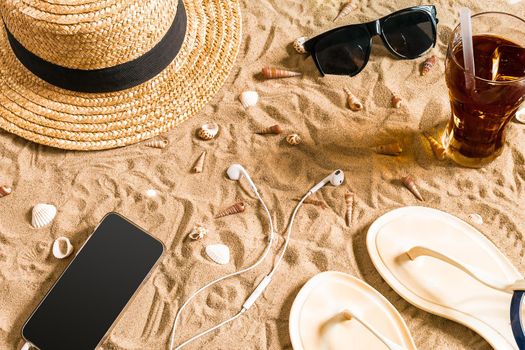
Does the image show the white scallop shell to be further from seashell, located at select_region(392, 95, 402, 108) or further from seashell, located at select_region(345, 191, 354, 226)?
seashell, located at select_region(392, 95, 402, 108)

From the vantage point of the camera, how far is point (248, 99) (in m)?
1.52

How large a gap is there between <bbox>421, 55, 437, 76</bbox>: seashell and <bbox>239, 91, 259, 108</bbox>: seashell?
50 centimetres

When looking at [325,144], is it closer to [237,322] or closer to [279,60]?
[279,60]

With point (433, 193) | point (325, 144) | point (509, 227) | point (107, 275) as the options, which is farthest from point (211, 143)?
point (509, 227)

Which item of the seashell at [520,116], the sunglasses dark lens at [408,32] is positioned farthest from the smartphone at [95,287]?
the seashell at [520,116]

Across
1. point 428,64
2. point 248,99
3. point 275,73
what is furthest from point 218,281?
point 428,64

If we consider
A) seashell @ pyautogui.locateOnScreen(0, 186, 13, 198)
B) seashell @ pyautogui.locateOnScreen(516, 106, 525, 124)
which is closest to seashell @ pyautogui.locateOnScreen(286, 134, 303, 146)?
seashell @ pyautogui.locateOnScreen(516, 106, 525, 124)

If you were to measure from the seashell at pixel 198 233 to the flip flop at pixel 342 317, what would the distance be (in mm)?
281

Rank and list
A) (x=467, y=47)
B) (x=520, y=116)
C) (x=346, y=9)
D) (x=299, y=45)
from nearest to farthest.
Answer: (x=467, y=47) < (x=520, y=116) < (x=299, y=45) < (x=346, y=9)

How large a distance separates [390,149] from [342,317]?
487 mm

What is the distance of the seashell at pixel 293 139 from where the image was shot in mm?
1446

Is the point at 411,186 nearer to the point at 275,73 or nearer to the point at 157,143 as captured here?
the point at 275,73

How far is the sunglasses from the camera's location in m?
1.57

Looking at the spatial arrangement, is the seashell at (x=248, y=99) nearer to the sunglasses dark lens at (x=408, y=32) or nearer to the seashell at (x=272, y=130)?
the seashell at (x=272, y=130)
